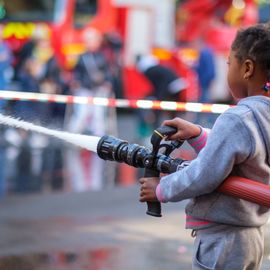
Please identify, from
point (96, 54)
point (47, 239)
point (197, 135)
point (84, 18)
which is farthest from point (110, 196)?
point (84, 18)

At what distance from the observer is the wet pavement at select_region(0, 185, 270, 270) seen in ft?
17.3

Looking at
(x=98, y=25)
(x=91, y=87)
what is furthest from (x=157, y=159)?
(x=98, y=25)

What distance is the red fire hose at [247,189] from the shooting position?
249 cm

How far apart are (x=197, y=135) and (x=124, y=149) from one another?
1.10 ft

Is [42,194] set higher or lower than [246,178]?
lower

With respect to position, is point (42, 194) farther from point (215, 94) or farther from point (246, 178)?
point (215, 94)

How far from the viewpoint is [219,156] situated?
255cm

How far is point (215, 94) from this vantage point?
61.1 ft

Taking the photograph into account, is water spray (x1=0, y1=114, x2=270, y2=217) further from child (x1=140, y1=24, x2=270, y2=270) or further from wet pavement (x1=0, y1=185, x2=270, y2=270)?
wet pavement (x1=0, y1=185, x2=270, y2=270)

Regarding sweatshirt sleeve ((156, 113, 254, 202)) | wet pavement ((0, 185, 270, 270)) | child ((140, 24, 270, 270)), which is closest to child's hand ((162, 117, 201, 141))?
child ((140, 24, 270, 270))

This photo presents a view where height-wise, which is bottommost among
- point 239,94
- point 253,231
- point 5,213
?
point 5,213

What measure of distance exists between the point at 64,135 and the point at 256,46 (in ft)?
3.01

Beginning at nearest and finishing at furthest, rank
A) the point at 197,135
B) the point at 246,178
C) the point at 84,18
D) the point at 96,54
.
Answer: the point at 246,178
the point at 197,135
the point at 96,54
the point at 84,18

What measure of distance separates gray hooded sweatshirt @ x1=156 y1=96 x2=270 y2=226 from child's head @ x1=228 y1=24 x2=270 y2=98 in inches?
2.7
